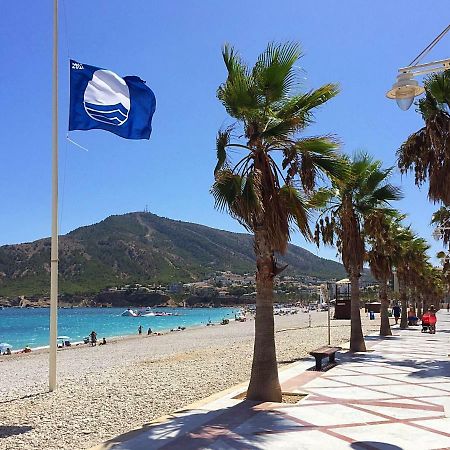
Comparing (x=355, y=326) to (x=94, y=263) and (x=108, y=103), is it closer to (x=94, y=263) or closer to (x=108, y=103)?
(x=108, y=103)

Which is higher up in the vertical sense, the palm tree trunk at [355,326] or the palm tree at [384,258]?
the palm tree at [384,258]

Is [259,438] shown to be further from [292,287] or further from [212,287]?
[292,287]

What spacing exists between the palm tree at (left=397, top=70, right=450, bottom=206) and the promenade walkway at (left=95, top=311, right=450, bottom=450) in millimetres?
4893

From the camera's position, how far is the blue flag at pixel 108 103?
35.0ft

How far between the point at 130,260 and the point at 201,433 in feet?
541

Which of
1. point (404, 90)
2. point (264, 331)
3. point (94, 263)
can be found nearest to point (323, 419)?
point (264, 331)

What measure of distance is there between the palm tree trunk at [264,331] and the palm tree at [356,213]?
7806 millimetres

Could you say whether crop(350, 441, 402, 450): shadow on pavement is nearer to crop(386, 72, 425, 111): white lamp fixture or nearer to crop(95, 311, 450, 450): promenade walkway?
crop(95, 311, 450, 450): promenade walkway

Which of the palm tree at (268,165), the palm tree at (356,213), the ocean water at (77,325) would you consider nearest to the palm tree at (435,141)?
the palm tree at (356,213)

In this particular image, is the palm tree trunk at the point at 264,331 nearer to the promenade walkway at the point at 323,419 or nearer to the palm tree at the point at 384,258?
the promenade walkway at the point at 323,419

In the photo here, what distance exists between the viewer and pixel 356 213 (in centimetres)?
1730

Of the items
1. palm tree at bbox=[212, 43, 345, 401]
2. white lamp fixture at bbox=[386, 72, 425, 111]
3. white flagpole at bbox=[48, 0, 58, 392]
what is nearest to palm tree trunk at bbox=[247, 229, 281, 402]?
palm tree at bbox=[212, 43, 345, 401]

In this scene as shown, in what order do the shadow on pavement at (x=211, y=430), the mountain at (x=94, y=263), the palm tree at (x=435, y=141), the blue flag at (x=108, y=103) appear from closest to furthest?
the shadow on pavement at (x=211, y=430) → the blue flag at (x=108, y=103) → the palm tree at (x=435, y=141) → the mountain at (x=94, y=263)

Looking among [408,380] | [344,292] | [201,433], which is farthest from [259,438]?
[344,292]
